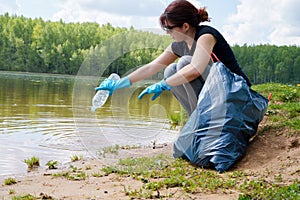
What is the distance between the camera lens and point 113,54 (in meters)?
3.74

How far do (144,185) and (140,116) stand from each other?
2.75 meters

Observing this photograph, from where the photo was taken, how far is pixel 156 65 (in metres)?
4.28

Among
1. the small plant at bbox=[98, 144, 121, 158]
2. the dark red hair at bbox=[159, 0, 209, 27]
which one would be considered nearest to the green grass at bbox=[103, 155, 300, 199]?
the small plant at bbox=[98, 144, 121, 158]

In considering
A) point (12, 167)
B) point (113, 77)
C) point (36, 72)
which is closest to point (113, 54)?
point (113, 77)

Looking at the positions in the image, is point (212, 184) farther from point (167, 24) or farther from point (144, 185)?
point (167, 24)

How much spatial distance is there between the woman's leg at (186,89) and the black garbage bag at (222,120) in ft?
0.48

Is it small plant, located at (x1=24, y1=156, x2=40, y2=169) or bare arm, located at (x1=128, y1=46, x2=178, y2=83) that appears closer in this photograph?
bare arm, located at (x1=128, y1=46, x2=178, y2=83)

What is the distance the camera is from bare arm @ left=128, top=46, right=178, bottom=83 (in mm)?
4007

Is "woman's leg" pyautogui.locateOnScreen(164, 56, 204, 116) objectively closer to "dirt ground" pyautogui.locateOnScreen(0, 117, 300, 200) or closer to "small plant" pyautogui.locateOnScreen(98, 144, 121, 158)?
"dirt ground" pyautogui.locateOnScreen(0, 117, 300, 200)

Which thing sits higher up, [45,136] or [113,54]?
[113,54]

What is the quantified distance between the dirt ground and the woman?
0.69 meters

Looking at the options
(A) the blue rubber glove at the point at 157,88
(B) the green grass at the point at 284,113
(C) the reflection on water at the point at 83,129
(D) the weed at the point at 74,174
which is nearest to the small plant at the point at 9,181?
(D) the weed at the point at 74,174

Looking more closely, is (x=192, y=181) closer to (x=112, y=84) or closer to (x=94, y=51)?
(x=112, y=84)

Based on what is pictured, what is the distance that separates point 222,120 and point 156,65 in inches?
37.4
